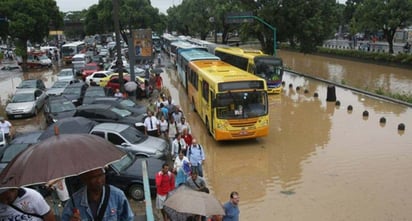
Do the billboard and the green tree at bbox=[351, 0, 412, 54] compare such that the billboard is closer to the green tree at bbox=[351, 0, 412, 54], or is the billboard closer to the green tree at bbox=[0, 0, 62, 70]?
the green tree at bbox=[0, 0, 62, 70]

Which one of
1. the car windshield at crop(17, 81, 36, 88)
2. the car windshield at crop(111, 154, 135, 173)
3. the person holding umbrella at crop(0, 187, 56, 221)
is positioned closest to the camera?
the person holding umbrella at crop(0, 187, 56, 221)

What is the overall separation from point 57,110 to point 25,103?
387 centimetres

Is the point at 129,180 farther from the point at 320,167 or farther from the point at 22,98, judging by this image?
the point at 22,98

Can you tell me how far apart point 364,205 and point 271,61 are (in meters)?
17.8

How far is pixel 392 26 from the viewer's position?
148 feet

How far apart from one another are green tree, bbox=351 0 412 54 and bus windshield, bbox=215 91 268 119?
34.6m

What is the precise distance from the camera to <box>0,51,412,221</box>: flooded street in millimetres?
10594

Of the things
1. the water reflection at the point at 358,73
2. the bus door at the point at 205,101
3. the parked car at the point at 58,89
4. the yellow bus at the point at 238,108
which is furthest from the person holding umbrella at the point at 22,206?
the water reflection at the point at 358,73

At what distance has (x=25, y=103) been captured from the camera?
2208 centimetres

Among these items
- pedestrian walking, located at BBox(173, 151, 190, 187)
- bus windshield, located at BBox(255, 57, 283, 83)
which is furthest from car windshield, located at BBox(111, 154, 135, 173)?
bus windshield, located at BBox(255, 57, 283, 83)

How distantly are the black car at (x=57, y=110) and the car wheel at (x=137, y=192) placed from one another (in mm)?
8771

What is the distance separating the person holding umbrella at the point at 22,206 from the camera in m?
4.04

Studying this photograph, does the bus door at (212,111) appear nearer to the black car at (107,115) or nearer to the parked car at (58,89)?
the black car at (107,115)

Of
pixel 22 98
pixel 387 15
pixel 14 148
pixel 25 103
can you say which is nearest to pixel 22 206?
pixel 14 148
